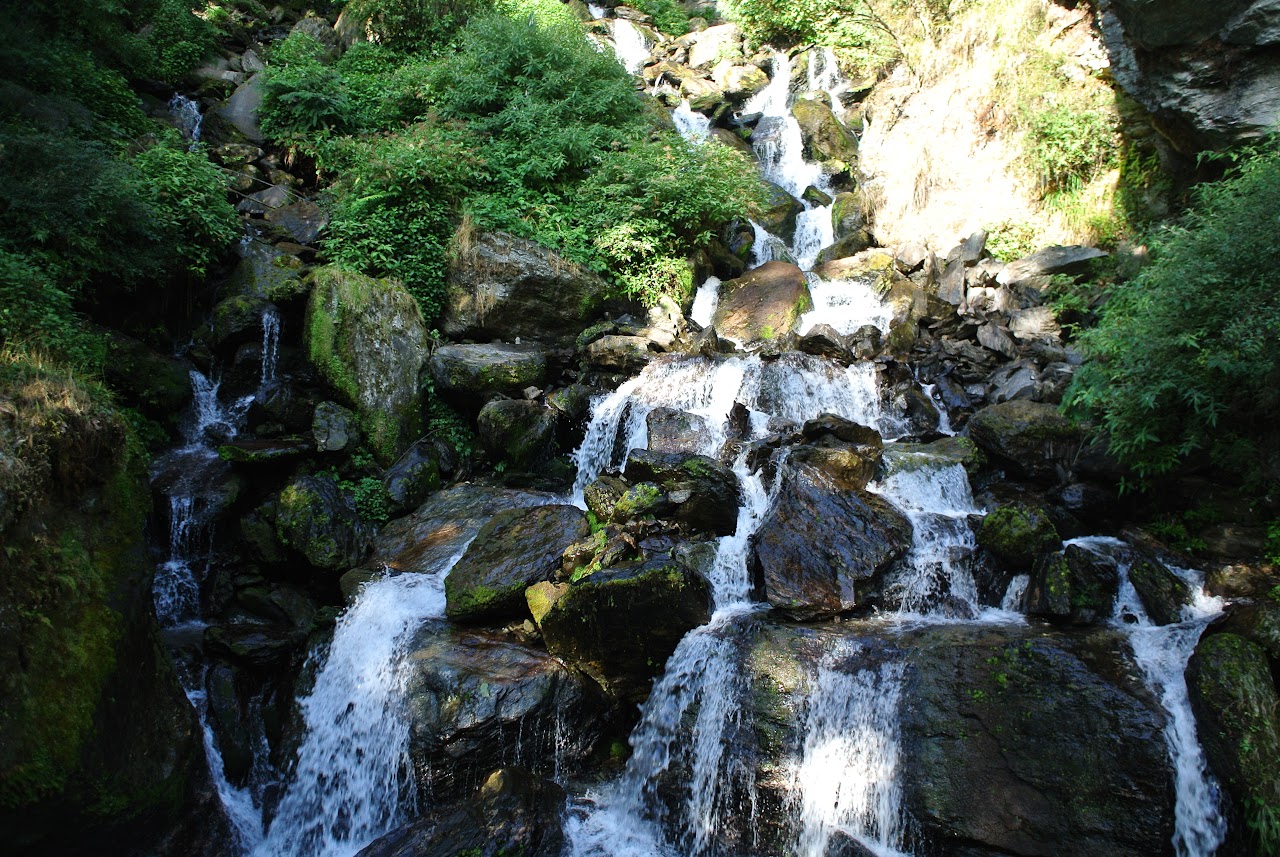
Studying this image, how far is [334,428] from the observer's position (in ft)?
27.0

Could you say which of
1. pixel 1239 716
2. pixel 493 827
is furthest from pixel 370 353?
pixel 1239 716

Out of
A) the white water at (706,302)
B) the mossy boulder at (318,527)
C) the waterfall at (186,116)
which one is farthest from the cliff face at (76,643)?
the waterfall at (186,116)

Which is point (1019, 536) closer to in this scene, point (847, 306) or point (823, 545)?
point (823, 545)

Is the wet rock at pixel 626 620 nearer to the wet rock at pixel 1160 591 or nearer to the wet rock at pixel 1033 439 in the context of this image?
the wet rock at pixel 1160 591

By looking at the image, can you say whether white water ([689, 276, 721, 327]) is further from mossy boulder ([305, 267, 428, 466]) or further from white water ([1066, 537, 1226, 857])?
white water ([1066, 537, 1226, 857])

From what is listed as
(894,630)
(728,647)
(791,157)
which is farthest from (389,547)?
(791,157)

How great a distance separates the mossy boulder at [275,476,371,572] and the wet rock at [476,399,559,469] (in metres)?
2.05

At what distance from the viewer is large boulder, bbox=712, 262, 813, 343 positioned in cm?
1118

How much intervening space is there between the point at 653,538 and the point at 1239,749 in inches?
173

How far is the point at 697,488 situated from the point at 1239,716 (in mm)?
4305

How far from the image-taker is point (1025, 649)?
16.4 feet

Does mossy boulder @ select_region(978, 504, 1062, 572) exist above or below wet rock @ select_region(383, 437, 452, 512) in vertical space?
below

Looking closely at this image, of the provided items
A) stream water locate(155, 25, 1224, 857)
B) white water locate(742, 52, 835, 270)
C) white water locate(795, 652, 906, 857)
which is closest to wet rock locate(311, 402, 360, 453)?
stream water locate(155, 25, 1224, 857)

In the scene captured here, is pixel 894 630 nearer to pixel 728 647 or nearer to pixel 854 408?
pixel 728 647
